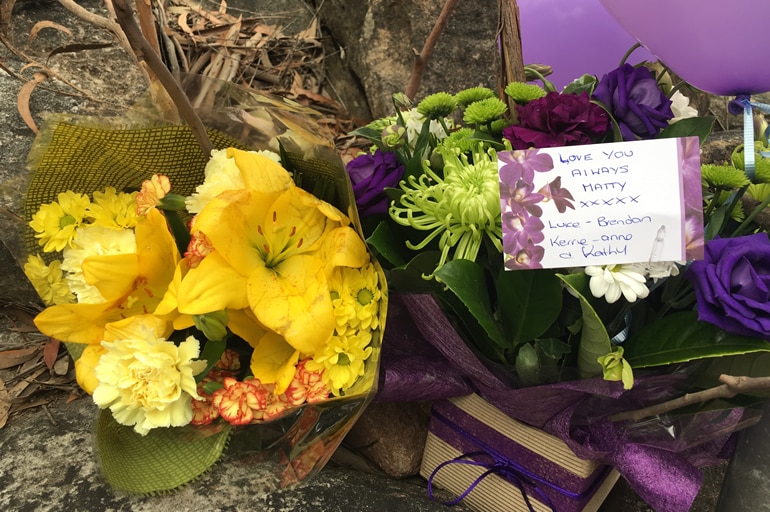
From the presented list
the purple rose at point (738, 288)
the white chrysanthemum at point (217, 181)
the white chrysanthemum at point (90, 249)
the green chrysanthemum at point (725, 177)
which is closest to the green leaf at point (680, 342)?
the purple rose at point (738, 288)

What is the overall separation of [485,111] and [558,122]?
107 mm

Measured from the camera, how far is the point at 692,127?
73 cm

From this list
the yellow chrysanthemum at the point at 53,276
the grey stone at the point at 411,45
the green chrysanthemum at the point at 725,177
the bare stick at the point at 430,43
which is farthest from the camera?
the grey stone at the point at 411,45

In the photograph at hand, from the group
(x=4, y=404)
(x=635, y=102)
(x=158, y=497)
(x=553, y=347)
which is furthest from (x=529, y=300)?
(x=4, y=404)

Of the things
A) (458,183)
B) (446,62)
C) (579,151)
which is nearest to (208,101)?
(458,183)

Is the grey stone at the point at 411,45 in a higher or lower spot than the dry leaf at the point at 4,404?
higher

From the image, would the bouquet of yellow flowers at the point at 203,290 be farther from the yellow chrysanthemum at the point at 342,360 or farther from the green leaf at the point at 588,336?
the green leaf at the point at 588,336

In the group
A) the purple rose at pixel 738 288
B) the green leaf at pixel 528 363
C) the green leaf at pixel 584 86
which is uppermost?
the green leaf at pixel 584 86

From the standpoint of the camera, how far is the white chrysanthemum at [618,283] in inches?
23.0

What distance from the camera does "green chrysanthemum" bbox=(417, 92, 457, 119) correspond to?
79 centimetres

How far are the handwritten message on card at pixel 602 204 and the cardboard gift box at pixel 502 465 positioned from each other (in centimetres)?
30

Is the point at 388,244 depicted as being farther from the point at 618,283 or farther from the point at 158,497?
the point at 158,497

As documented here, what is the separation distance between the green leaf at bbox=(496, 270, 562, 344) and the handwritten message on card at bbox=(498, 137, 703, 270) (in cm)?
6

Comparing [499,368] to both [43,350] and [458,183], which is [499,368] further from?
[43,350]
